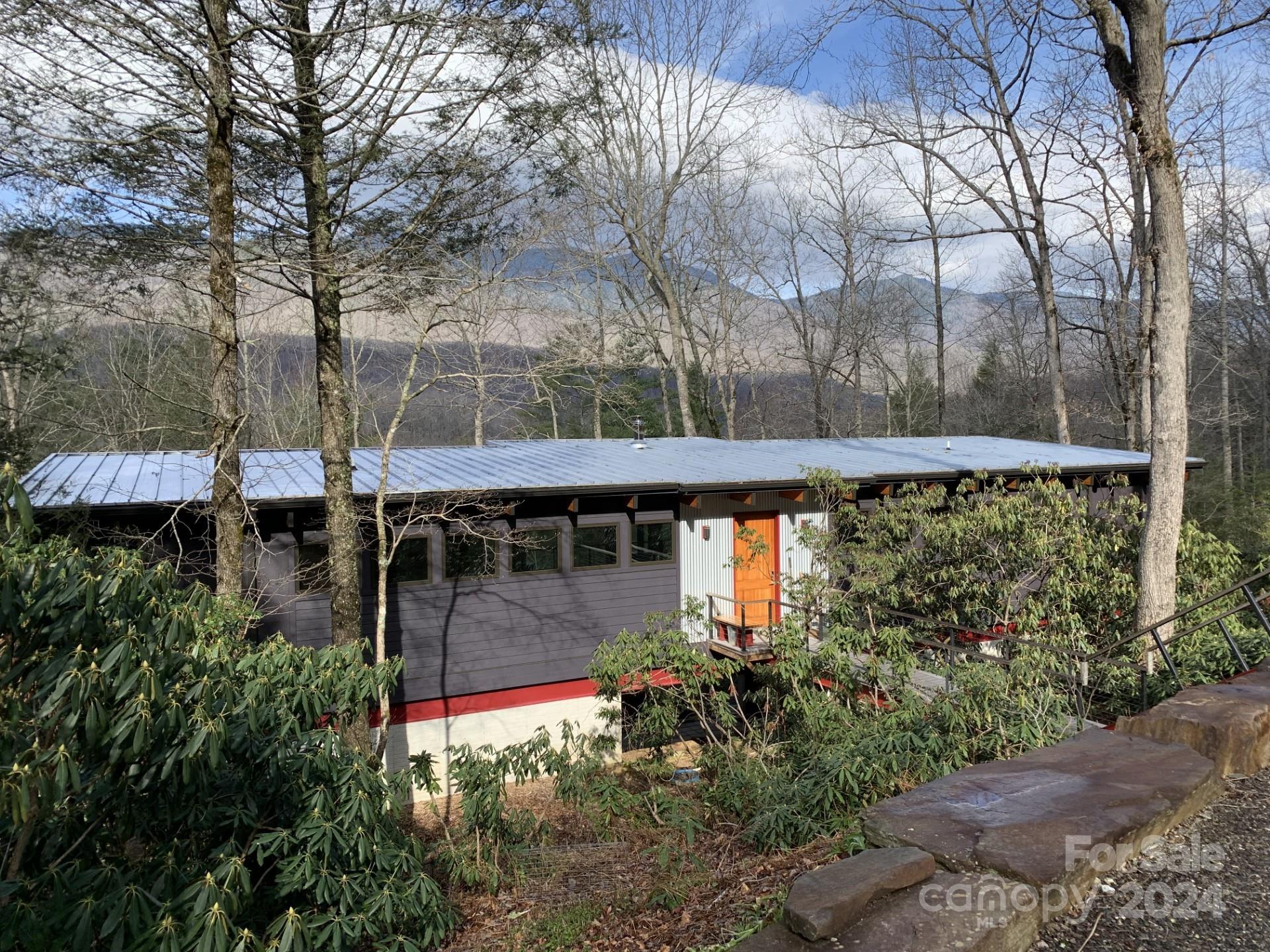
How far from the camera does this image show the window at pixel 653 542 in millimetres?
11297

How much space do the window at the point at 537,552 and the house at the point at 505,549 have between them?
2cm

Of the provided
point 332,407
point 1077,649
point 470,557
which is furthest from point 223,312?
point 1077,649

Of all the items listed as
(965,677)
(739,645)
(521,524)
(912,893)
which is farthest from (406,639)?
(912,893)

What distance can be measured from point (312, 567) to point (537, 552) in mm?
2944

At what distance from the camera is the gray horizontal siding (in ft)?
30.1

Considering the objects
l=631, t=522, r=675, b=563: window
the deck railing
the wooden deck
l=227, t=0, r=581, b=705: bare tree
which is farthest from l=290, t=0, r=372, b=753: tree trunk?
the wooden deck

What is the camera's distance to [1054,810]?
311cm

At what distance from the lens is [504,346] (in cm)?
2145

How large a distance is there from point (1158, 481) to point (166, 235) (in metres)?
9.99

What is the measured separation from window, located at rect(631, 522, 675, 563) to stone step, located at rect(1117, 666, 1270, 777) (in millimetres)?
7605

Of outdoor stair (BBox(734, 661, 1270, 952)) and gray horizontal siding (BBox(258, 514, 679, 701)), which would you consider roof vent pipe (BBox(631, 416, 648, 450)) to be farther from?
outdoor stair (BBox(734, 661, 1270, 952))

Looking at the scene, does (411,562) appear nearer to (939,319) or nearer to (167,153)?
(167,153)

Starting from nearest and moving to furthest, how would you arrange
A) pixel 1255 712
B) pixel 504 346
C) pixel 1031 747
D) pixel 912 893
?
1. pixel 912 893
2. pixel 1255 712
3. pixel 1031 747
4. pixel 504 346

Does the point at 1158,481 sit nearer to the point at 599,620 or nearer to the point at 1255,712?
the point at 1255,712
